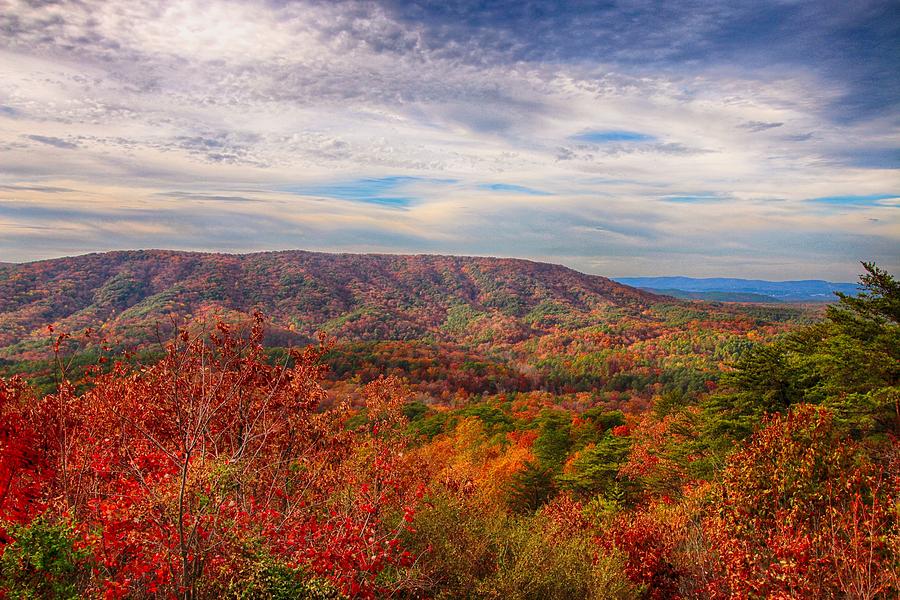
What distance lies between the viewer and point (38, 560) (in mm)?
6480

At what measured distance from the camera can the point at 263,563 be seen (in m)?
7.66

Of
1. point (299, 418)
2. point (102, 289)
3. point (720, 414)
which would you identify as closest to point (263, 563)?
point (299, 418)

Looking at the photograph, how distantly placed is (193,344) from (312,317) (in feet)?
583

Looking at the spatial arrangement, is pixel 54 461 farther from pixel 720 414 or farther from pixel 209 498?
pixel 720 414

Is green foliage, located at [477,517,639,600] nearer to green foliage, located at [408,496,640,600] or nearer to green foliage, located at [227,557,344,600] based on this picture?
green foliage, located at [408,496,640,600]

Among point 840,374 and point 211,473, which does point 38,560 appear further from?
point 840,374

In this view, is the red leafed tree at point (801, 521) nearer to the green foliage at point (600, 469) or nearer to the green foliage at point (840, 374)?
the green foliage at point (840, 374)

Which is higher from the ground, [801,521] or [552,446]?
[801,521]

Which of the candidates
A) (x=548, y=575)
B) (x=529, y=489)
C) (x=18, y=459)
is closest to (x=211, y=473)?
(x=18, y=459)

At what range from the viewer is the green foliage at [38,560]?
21.5 feet

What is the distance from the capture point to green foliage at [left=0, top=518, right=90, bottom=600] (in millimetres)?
6547

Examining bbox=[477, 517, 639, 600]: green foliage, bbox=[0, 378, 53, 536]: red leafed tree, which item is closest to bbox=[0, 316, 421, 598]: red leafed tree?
bbox=[0, 378, 53, 536]: red leafed tree

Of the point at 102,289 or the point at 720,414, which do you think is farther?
the point at 102,289

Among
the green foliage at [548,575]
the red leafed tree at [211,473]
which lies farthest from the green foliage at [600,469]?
the red leafed tree at [211,473]
